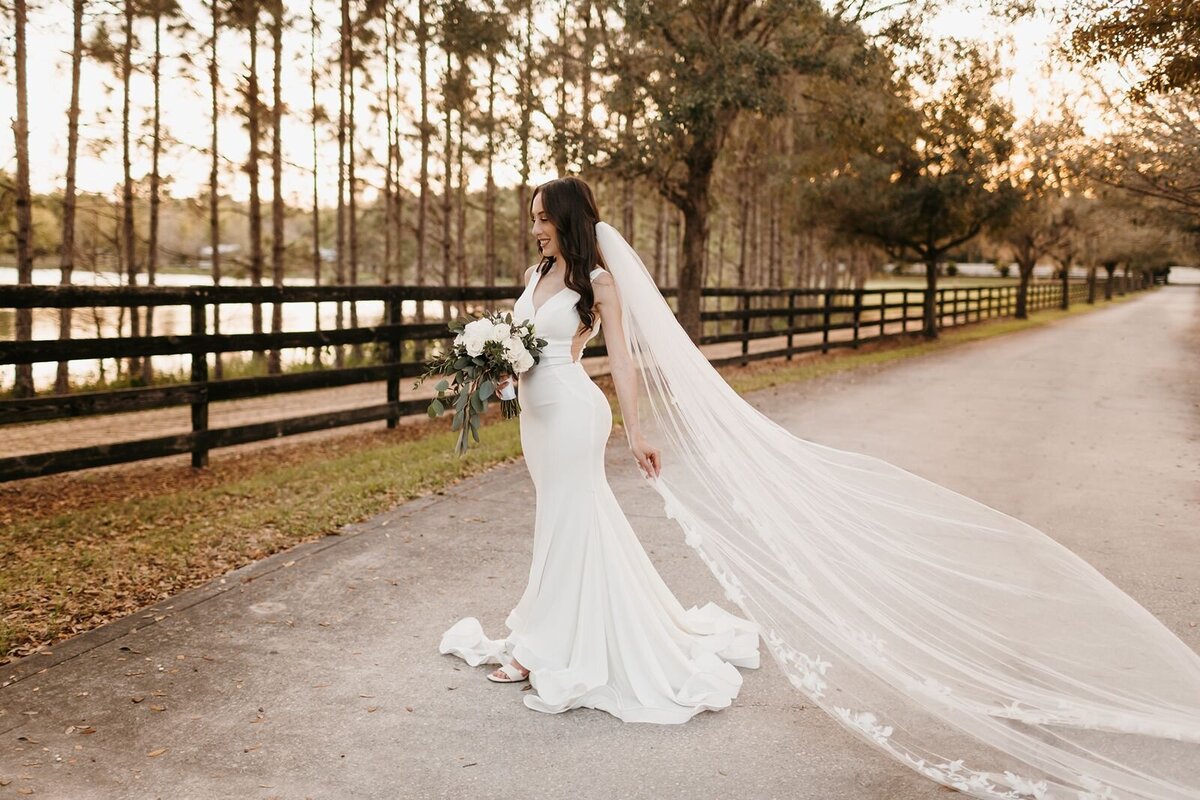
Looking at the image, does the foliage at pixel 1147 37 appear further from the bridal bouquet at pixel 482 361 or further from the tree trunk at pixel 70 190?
the tree trunk at pixel 70 190

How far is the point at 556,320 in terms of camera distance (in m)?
4.15

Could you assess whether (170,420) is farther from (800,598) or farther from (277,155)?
(800,598)

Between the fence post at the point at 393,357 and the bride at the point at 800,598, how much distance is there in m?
6.28

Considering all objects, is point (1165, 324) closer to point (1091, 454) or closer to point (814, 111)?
point (814, 111)

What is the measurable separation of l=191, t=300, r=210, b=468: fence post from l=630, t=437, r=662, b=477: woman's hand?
527cm

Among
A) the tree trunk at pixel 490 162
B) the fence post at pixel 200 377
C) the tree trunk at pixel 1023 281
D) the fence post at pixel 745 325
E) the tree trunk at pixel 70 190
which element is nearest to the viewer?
the fence post at pixel 200 377

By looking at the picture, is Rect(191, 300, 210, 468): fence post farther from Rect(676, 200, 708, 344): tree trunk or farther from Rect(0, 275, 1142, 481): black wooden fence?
Rect(676, 200, 708, 344): tree trunk

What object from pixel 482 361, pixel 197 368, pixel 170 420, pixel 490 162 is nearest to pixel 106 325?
pixel 170 420

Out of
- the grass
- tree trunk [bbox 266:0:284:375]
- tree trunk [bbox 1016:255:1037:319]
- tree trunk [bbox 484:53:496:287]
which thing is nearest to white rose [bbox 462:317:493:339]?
the grass

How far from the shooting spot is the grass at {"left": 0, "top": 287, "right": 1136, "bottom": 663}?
4965mm

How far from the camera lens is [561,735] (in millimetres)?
3590

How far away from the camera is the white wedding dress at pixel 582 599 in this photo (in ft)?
12.8

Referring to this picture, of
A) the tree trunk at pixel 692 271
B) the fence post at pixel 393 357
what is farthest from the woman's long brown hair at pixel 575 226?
the tree trunk at pixel 692 271

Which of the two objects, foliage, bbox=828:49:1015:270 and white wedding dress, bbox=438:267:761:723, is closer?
white wedding dress, bbox=438:267:761:723
